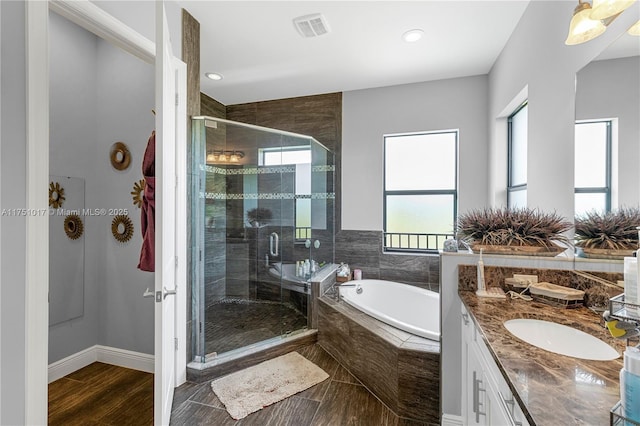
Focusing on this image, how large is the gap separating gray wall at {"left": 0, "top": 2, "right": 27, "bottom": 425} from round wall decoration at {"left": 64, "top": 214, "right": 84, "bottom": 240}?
1.33 m

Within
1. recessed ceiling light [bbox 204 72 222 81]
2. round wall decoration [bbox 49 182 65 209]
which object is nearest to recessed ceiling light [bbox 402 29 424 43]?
recessed ceiling light [bbox 204 72 222 81]

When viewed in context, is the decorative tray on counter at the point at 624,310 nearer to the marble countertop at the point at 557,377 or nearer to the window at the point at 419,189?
the marble countertop at the point at 557,377

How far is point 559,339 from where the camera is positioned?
3.63 feet

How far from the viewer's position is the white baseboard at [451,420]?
163 centimetres

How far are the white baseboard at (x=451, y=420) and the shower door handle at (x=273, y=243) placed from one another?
6.56 ft

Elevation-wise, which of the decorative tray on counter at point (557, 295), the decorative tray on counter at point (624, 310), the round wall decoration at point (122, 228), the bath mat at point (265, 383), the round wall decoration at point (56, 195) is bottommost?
the bath mat at point (265, 383)

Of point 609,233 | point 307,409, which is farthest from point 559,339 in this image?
point 307,409

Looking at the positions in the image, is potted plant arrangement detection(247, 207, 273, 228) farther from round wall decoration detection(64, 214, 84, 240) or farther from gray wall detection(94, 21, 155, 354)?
round wall decoration detection(64, 214, 84, 240)

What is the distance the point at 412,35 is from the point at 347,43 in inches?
21.0

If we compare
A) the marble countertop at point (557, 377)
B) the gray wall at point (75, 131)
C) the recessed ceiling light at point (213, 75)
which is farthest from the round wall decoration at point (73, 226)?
the marble countertop at point (557, 377)

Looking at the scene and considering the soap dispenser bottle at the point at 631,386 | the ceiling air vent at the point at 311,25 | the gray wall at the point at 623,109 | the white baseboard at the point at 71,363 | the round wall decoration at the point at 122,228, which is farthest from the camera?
the round wall decoration at the point at 122,228

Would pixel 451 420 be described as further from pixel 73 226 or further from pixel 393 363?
pixel 73 226

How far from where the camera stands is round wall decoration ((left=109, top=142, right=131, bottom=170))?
2301mm

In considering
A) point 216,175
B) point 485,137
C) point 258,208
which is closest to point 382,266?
point 258,208
